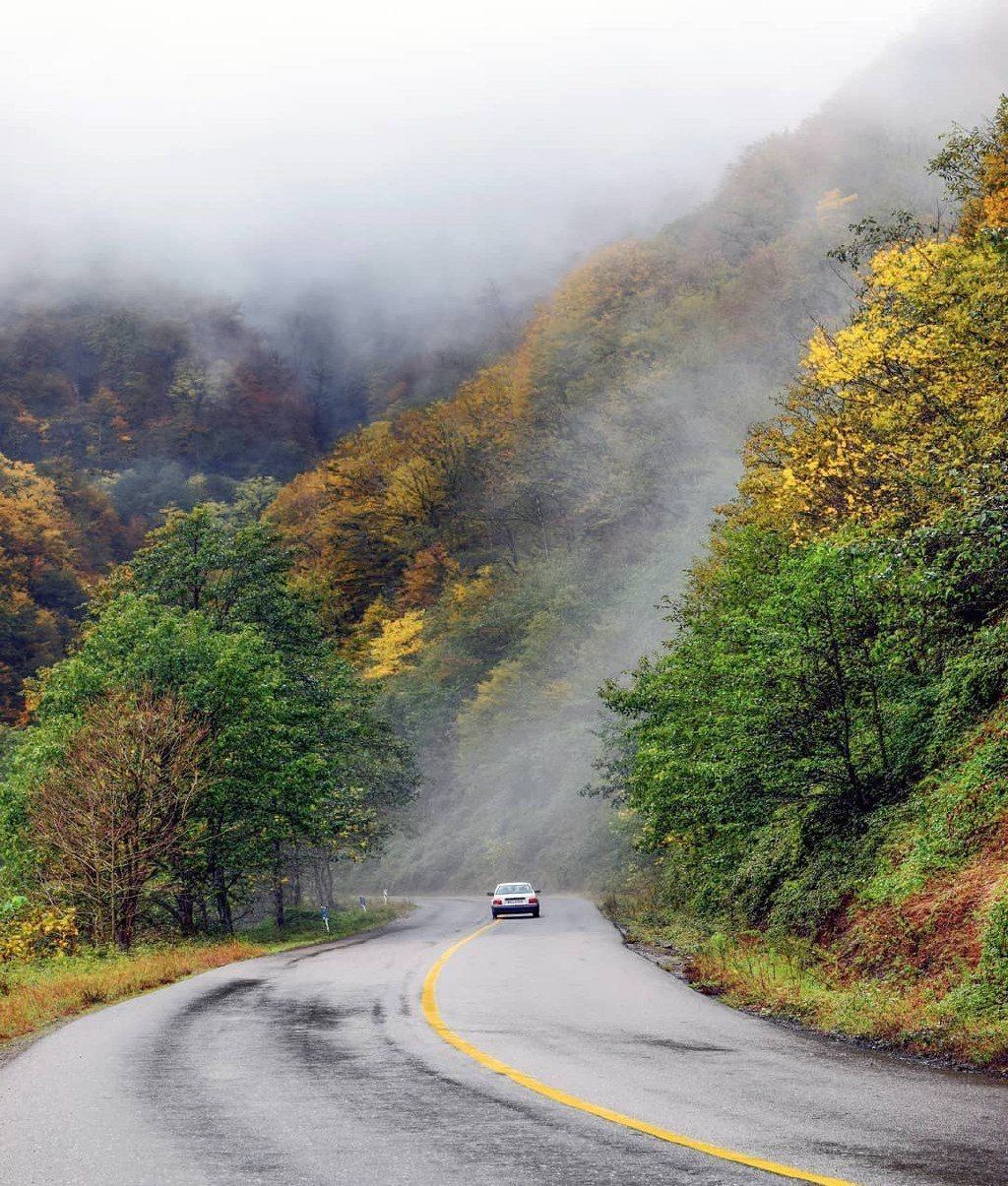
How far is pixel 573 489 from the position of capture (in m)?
71.2

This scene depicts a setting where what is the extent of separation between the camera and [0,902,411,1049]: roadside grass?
1434 cm

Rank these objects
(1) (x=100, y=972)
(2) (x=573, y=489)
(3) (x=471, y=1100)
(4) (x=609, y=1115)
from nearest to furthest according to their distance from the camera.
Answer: (4) (x=609, y=1115) < (3) (x=471, y=1100) < (1) (x=100, y=972) < (2) (x=573, y=489)

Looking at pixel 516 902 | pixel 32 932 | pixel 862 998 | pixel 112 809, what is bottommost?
pixel 516 902

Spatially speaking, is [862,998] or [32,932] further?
[32,932]

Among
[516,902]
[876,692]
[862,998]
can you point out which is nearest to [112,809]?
[516,902]

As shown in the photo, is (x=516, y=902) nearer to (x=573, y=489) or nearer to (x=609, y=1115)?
(x=609, y=1115)

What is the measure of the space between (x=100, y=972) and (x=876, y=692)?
12.8 metres

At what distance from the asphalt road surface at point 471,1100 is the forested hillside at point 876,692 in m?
1.75

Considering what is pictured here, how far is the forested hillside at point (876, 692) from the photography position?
39.2 ft

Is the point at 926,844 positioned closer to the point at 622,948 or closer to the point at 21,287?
the point at 622,948

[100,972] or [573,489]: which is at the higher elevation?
[573,489]

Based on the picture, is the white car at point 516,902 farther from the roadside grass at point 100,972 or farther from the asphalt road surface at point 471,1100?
the asphalt road surface at point 471,1100

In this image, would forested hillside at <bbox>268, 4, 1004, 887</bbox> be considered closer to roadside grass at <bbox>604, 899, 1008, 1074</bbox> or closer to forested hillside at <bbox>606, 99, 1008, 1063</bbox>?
forested hillside at <bbox>606, 99, 1008, 1063</bbox>

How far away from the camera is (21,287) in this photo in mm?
164750
